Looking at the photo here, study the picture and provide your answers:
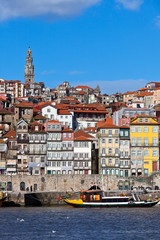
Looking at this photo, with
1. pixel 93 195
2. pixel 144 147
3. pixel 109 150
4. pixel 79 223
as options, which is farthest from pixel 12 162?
pixel 79 223

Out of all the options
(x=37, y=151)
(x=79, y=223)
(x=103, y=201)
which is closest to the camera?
(x=79, y=223)

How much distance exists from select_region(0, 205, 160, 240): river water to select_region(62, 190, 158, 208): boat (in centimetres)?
237

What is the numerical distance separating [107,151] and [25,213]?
2688cm

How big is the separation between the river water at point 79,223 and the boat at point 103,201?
2.37 m

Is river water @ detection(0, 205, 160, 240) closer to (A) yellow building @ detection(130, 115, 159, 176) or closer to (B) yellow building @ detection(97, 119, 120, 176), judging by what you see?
(B) yellow building @ detection(97, 119, 120, 176)

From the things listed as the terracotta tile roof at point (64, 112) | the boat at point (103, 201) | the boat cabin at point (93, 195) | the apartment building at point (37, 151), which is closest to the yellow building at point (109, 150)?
the apartment building at point (37, 151)

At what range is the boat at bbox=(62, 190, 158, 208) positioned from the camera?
8100cm

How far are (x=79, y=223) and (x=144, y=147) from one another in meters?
35.7

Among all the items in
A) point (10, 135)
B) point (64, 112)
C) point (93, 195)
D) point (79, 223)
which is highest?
point (64, 112)

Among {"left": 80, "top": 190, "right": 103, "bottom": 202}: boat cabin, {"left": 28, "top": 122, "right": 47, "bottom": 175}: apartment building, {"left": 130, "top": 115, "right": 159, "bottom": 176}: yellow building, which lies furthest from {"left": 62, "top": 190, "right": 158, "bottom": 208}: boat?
{"left": 28, "top": 122, "right": 47, "bottom": 175}: apartment building

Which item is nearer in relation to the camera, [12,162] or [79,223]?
[79,223]

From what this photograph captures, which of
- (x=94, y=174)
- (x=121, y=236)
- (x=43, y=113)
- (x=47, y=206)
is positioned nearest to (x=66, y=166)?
(x=94, y=174)

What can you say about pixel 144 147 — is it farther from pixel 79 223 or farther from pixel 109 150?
pixel 79 223

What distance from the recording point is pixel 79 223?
205 ft
